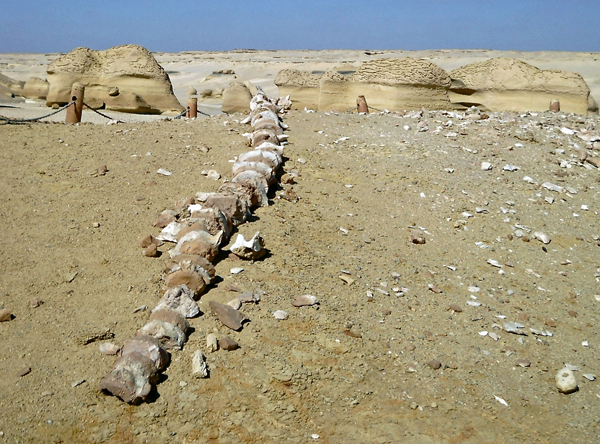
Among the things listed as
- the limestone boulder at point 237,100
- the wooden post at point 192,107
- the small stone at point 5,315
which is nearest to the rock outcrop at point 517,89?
the limestone boulder at point 237,100

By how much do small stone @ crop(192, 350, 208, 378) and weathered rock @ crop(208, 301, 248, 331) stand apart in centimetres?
31

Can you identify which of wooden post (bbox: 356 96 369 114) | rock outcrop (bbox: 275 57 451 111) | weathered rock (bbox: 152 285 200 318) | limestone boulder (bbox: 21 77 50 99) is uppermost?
rock outcrop (bbox: 275 57 451 111)

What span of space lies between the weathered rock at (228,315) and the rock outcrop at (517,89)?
817cm

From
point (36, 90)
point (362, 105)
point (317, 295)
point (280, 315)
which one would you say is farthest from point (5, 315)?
point (36, 90)

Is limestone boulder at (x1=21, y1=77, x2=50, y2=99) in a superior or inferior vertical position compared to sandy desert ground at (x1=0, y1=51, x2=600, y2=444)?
superior

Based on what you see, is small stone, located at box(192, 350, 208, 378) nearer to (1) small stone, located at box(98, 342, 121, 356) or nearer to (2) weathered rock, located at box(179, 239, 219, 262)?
(1) small stone, located at box(98, 342, 121, 356)

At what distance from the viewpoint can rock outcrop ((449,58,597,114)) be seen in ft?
33.3

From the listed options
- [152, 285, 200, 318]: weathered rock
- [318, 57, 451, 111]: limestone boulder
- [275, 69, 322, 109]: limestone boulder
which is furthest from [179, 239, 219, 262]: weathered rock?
[275, 69, 322, 109]: limestone boulder

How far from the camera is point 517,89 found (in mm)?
10164

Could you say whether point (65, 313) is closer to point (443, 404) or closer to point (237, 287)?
point (237, 287)

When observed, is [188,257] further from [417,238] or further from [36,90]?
[36,90]

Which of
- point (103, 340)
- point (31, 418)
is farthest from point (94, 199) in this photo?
point (31, 418)

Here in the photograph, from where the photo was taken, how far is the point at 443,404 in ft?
10.2

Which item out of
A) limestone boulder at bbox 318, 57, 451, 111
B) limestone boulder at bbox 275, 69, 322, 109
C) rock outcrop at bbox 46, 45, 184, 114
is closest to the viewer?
limestone boulder at bbox 318, 57, 451, 111
